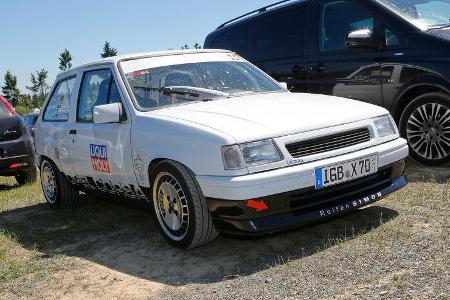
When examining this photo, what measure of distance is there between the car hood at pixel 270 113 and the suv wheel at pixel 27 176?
5.26m

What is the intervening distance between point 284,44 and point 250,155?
394 cm

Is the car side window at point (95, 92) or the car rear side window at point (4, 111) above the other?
the car side window at point (95, 92)

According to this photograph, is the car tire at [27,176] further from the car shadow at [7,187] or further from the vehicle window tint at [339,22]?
the vehicle window tint at [339,22]

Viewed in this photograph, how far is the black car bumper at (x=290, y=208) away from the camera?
3.60 m

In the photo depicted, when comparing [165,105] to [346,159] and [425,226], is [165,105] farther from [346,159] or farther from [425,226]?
[425,226]

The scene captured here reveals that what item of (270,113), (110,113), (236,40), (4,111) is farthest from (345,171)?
(4,111)

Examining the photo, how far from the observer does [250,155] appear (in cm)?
361

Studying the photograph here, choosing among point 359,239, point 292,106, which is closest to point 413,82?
point 292,106

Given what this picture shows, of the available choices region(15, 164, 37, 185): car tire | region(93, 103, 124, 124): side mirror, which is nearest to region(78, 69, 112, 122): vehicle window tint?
region(93, 103, 124, 124): side mirror

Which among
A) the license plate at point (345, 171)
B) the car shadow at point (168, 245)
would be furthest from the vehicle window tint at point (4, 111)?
the license plate at point (345, 171)

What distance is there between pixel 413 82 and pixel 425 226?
233cm

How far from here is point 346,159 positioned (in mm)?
3816

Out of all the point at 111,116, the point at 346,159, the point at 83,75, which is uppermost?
the point at 83,75

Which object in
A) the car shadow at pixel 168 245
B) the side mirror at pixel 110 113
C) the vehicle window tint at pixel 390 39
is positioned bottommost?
the car shadow at pixel 168 245
